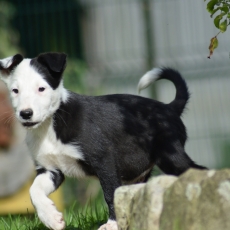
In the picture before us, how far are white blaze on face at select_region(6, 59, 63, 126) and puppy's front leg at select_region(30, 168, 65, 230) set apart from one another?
48 cm

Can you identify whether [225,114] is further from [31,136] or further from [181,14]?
[31,136]

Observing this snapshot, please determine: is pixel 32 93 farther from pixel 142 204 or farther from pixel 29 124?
pixel 142 204

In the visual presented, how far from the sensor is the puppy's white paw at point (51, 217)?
189 inches

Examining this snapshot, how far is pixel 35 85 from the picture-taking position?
509 centimetres

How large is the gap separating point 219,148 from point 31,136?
490cm

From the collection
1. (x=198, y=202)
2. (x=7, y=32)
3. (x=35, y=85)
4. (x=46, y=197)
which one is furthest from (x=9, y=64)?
(x=7, y=32)

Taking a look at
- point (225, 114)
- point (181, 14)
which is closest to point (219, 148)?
point (225, 114)

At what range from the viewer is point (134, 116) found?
217 inches

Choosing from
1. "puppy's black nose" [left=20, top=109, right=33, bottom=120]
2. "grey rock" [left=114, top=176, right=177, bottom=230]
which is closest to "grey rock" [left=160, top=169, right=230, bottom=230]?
"grey rock" [left=114, top=176, right=177, bottom=230]

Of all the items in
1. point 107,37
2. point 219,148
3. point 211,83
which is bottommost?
point 219,148

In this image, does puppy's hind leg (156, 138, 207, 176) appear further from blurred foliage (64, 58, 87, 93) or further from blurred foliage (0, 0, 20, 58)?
blurred foliage (0, 0, 20, 58)

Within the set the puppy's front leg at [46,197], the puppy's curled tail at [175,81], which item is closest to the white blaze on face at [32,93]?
the puppy's front leg at [46,197]

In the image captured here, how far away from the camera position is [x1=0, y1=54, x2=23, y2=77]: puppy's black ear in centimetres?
529

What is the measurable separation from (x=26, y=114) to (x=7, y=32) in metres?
5.69
